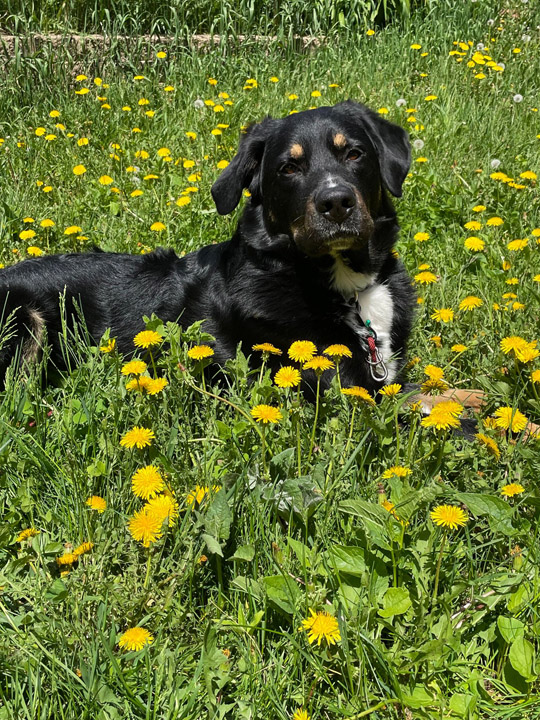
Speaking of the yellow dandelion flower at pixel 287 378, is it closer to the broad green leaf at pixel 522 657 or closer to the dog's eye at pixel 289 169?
the broad green leaf at pixel 522 657

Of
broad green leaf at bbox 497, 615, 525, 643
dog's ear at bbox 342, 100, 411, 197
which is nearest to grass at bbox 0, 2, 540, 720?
broad green leaf at bbox 497, 615, 525, 643

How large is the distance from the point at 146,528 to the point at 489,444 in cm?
92

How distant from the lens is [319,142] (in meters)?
3.05

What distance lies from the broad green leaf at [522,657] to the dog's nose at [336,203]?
1763 millimetres

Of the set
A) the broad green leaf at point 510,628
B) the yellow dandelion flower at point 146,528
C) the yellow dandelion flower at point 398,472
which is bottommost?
the broad green leaf at point 510,628

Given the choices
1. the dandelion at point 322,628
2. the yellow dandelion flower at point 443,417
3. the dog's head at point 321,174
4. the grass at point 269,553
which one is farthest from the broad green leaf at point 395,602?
the dog's head at point 321,174

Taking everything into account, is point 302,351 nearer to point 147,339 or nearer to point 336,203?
point 147,339

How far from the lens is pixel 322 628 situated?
1.43 metres

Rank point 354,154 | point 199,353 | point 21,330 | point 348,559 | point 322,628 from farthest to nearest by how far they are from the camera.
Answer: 1. point 21,330
2. point 354,154
3. point 199,353
4. point 348,559
5. point 322,628

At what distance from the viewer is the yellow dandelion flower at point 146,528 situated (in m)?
1.56

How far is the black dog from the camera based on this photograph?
2.94m

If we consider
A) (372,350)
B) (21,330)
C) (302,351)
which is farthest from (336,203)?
(21,330)

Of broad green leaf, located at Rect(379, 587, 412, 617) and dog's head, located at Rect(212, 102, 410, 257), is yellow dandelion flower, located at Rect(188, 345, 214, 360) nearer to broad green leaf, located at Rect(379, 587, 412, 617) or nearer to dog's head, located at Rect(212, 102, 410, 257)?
broad green leaf, located at Rect(379, 587, 412, 617)

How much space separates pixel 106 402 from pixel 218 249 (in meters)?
1.15
